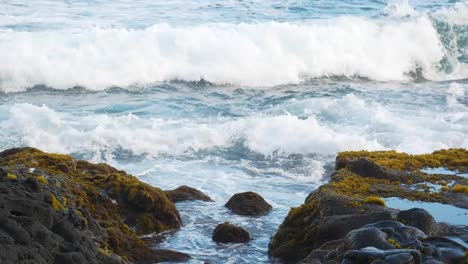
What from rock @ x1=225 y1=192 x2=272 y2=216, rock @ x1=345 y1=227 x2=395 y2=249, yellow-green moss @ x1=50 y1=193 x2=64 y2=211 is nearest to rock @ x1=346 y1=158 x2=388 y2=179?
rock @ x1=225 y1=192 x2=272 y2=216

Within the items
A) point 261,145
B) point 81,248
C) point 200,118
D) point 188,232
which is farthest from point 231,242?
point 200,118

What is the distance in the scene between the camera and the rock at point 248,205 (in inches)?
463

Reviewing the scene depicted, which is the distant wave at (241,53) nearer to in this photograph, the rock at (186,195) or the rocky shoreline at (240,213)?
the rock at (186,195)

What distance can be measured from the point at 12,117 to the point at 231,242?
1044 cm

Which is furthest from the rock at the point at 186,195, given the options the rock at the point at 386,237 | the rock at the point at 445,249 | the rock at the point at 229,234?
the rock at the point at 445,249

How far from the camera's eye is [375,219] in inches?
324

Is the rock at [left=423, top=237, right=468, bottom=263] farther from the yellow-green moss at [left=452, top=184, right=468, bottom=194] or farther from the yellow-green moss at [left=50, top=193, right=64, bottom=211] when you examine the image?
the yellow-green moss at [left=50, top=193, right=64, bottom=211]

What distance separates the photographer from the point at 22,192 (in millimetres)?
6500

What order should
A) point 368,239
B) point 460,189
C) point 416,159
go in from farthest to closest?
point 416,159, point 460,189, point 368,239

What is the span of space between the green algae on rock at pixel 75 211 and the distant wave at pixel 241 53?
46.8 feet

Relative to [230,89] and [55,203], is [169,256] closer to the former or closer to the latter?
[55,203]

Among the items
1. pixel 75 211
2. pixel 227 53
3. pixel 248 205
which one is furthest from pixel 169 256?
pixel 227 53

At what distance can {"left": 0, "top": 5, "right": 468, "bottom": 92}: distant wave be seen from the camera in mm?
26203

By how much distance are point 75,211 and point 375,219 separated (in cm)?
312
